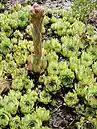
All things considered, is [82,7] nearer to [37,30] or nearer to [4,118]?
[37,30]

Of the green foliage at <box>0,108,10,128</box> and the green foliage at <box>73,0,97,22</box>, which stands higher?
the green foliage at <box>73,0,97,22</box>

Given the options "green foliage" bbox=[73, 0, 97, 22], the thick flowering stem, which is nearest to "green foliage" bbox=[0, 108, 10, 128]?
the thick flowering stem

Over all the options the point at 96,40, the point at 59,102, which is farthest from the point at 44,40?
the point at 59,102

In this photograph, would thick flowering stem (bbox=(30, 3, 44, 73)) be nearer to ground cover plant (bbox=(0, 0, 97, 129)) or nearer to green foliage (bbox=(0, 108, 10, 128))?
ground cover plant (bbox=(0, 0, 97, 129))

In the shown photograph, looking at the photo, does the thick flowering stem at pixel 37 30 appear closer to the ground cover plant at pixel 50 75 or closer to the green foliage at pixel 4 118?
the ground cover plant at pixel 50 75

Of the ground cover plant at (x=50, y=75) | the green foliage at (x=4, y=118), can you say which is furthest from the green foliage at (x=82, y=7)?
the green foliage at (x=4, y=118)
